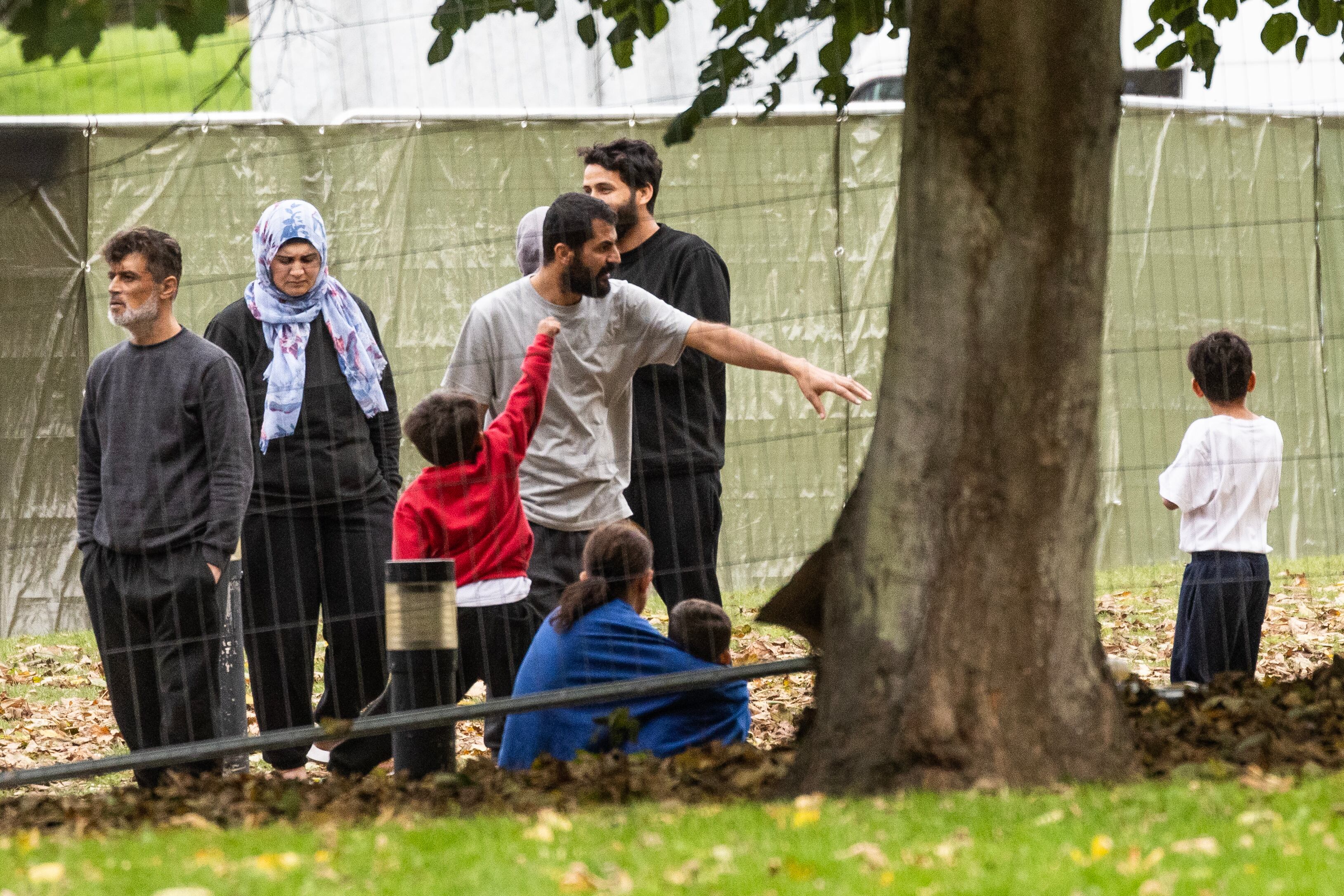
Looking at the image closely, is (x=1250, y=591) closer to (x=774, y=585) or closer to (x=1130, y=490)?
(x=774, y=585)

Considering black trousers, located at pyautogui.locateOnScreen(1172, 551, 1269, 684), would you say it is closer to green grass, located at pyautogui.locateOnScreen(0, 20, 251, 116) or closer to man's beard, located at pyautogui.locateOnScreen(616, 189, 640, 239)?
man's beard, located at pyautogui.locateOnScreen(616, 189, 640, 239)

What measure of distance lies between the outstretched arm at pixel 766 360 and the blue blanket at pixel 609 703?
91cm

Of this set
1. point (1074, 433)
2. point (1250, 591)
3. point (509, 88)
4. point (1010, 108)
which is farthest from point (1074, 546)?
point (509, 88)

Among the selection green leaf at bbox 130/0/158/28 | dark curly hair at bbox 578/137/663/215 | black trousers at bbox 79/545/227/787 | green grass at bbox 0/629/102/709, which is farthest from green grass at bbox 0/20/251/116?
green grass at bbox 0/629/102/709

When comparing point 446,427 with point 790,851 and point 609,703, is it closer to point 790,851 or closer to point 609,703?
point 609,703

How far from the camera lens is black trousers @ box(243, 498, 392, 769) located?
604cm

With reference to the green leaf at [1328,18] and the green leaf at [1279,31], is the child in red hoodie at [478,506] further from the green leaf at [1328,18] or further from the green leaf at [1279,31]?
the green leaf at [1328,18]

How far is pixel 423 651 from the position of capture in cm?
504

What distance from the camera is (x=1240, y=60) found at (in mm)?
6617

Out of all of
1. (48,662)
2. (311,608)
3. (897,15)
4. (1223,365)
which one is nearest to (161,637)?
(311,608)

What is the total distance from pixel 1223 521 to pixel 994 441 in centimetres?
252

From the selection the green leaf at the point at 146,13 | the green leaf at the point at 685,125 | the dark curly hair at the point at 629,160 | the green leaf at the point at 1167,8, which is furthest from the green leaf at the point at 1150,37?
Answer: the green leaf at the point at 146,13

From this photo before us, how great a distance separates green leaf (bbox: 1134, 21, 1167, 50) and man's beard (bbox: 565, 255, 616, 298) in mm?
2304

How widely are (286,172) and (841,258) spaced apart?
3209mm
